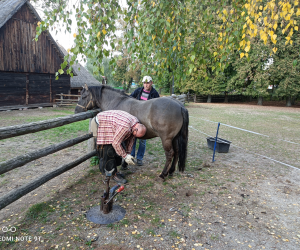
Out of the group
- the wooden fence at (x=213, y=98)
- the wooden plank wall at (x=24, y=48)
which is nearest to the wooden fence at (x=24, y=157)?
the wooden plank wall at (x=24, y=48)

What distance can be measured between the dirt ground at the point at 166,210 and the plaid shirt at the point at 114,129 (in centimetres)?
97

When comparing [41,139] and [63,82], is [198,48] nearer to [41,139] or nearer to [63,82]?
[41,139]

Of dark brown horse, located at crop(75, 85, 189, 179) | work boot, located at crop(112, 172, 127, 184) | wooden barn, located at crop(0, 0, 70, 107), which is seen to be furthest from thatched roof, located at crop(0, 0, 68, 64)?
work boot, located at crop(112, 172, 127, 184)

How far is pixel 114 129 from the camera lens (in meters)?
3.06

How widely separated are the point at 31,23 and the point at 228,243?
55.2 ft

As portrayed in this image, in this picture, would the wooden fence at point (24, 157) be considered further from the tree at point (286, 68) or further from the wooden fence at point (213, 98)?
the wooden fence at point (213, 98)

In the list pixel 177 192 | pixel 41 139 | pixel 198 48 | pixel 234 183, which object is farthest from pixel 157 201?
pixel 41 139

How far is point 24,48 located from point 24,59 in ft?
2.33

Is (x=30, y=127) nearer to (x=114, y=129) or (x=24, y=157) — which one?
(x=24, y=157)

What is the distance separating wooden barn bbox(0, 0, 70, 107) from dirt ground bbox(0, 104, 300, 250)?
1099cm

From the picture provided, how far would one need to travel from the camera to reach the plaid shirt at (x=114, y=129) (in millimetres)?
2990

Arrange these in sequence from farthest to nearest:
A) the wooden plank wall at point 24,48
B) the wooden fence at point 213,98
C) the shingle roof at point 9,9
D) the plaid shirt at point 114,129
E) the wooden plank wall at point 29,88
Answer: the wooden fence at point 213,98 < the wooden plank wall at point 29,88 < the wooden plank wall at point 24,48 < the shingle roof at point 9,9 < the plaid shirt at point 114,129

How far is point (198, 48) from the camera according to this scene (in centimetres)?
A: 355

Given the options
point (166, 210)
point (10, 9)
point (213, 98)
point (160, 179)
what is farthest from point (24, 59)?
point (213, 98)
